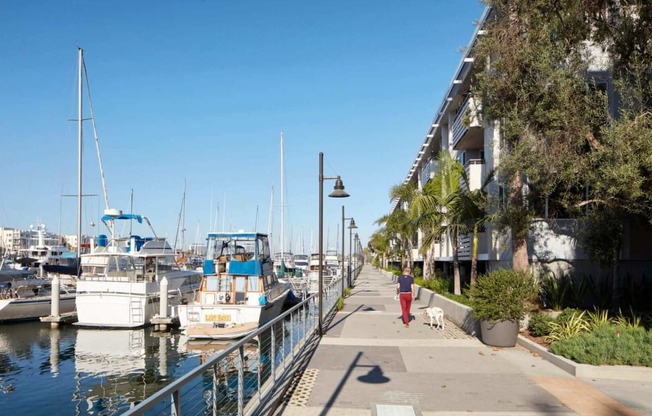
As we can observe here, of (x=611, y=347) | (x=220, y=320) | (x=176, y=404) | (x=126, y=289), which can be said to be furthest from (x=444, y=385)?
(x=126, y=289)

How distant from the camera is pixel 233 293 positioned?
22672 mm

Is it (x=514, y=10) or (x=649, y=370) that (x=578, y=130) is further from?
(x=649, y=370)

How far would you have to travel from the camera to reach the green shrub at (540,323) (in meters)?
12.5

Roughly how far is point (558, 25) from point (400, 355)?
767 cm

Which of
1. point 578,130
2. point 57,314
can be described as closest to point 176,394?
point 578,130

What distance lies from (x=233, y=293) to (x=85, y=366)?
266 inches

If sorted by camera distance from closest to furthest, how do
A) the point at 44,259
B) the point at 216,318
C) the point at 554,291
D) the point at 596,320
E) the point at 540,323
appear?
the point at 596,320
the point at 540,323
the point at 554,291
the point at 216,318
the point at 44,259

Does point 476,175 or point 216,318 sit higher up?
point 476,175

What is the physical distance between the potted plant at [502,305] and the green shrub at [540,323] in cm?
34

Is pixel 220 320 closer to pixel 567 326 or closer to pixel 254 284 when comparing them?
pixel 254 284

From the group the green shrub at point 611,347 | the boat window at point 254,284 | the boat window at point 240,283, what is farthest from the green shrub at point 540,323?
the boat window at point 240,283

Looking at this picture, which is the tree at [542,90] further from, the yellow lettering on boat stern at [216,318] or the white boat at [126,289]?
the white boat at [126,289]

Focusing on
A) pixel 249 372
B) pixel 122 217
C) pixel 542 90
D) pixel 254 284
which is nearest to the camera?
pixel 249 372

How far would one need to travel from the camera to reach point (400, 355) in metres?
11.6
